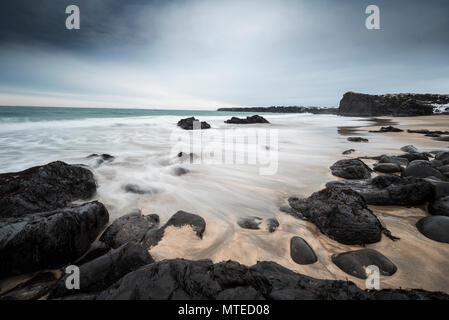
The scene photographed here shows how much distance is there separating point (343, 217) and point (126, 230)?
2.98 m

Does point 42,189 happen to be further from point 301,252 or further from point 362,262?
point 362,262

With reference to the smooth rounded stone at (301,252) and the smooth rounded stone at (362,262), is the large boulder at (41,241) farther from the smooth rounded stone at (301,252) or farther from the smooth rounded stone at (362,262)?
the smooth rounded stone at (362,262)

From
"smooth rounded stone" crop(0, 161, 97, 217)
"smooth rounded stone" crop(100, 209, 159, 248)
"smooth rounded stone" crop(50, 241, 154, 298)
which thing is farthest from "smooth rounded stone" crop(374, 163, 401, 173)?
"smooth rounded stone" crop(0, 161, 97, 217)

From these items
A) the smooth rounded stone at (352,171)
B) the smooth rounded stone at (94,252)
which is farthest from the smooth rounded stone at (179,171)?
the smooth rounded stone at (352,171)

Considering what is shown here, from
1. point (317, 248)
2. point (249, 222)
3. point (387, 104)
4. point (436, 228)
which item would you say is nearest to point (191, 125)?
point (249, 222)

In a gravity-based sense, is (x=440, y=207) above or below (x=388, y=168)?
below

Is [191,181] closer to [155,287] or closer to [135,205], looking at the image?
[135,205]

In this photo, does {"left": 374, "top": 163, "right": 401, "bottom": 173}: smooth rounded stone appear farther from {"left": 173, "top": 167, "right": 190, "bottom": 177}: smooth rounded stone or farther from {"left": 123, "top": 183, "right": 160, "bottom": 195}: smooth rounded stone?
{"left": 123, "top": 183, "right": 160, "bottom": 195}: smooth rounded stone

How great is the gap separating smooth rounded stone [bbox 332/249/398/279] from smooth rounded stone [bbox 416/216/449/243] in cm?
96

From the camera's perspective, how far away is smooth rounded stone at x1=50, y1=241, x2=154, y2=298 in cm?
161

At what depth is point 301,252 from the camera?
2227mm

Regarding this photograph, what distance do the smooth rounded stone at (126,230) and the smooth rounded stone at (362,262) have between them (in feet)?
8.07
